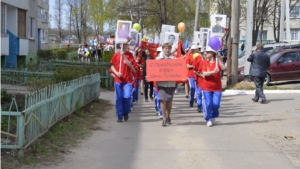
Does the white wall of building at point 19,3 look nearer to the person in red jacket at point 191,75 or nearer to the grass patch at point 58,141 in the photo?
the person in red jacket at point 191,75

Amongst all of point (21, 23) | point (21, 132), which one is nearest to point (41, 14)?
point (21, 23)

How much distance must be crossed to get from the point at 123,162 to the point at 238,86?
12.0m

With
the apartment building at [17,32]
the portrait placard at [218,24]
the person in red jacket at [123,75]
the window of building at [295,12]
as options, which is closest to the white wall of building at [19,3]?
the apartment building at [17,32]

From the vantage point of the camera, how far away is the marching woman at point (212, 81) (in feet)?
33.3

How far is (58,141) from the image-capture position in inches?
316

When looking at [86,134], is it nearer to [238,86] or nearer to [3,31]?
[238,86]

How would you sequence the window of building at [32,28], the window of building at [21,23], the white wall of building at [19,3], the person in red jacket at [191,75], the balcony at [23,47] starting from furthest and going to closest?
the window of building at [32,28] → the window of building at [21,23] → the balcony at [23,47] → the white wall of building at [19,3] → the person in red jacket at [191,75]

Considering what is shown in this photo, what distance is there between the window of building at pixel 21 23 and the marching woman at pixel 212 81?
19.0 meters

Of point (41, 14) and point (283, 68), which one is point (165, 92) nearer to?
point (283, 68)

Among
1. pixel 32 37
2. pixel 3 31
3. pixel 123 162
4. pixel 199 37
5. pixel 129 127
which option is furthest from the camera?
pixel 32 37

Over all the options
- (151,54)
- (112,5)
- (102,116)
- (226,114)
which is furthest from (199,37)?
(112,5)

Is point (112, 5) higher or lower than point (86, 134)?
higher

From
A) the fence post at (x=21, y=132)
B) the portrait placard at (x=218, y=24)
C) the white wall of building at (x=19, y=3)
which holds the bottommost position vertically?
the fence post at (x=21, y=132)

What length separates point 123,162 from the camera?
23.5ft
